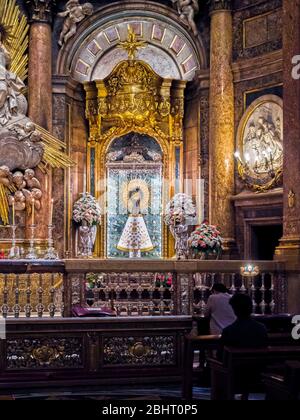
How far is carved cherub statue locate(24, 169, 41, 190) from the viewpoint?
57.4 ft

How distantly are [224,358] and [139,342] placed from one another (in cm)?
315

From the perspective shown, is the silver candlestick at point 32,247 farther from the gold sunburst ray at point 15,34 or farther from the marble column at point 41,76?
the gold sunburst ray at point 15,34

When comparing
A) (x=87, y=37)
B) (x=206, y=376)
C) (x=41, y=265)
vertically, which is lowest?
(x=206, y=376)

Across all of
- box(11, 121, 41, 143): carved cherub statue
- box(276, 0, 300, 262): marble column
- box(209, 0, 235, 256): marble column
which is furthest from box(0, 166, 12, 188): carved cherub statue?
box(276, 0, 300, 262): marble column

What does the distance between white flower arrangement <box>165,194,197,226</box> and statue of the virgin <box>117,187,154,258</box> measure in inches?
31.5

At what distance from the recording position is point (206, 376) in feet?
33.3

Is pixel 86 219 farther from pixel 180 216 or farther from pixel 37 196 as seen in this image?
pixel 180 216

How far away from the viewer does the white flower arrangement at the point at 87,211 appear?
18331mm

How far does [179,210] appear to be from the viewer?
18.3m

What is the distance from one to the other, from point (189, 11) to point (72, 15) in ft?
8.77

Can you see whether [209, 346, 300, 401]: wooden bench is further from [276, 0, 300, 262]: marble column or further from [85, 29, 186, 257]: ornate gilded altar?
[85, 29, 186, 257]: ornate gilded altar

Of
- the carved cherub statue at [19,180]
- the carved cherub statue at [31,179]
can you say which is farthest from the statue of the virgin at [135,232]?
the carved cherub statue at [19,180]

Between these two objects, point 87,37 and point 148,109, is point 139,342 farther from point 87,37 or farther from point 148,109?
point 87,37
